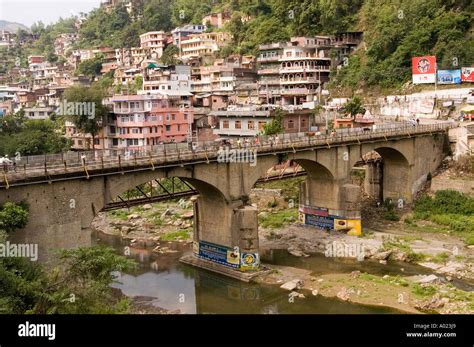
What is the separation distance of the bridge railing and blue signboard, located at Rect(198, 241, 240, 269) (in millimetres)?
6622

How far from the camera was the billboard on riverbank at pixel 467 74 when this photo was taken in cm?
6166

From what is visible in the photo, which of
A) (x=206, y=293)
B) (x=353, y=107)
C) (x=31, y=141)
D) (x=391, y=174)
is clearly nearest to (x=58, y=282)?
(x=206, y=293)

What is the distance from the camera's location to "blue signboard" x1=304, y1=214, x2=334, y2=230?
43781 mm

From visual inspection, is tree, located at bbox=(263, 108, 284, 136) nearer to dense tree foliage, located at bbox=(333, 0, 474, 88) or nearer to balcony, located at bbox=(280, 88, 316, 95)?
balcony, located at bbox=(280, 88, 316, 95)

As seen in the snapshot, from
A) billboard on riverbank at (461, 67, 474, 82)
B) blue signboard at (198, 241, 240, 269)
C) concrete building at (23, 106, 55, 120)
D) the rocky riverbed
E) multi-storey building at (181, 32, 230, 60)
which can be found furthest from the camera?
multi-storey building at (181, 32, 230, 60)

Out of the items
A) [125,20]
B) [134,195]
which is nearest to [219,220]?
[134,195]

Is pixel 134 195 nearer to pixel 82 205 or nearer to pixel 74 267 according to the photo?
pixel 82 205

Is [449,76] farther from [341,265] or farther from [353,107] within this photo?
[341,265]

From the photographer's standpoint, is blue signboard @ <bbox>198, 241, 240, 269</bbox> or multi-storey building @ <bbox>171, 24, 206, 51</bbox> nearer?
blue signboard @ <bbox>198, 241, 240, 269</bbox>

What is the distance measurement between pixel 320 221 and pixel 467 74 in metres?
31.3

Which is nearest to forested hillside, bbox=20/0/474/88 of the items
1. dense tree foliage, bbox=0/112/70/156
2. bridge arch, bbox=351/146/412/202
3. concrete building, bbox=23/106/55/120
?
bridge arch, bbox=351/146/412/202

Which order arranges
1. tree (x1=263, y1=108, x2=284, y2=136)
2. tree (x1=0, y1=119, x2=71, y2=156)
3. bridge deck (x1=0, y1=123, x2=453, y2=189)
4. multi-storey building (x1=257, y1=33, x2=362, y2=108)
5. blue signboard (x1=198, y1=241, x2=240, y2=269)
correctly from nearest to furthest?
bridge deck (x1=0, y1=123, x2=453, y2=189) → blue signboard (x1=198, y1=241, x2=240, y2=269) → tree (x1=0, y1=119, x2=71, y2=156) → tree (x1=263, y1=108, x2=284, y2=136) → multi-storey building (x1=257, y1=33, x2=362, y2=108)

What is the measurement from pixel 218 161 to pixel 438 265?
53.1 ft

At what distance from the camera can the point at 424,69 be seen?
64.6 metres
